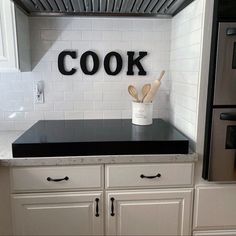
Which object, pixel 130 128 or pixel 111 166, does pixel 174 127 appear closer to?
pixel 130 128

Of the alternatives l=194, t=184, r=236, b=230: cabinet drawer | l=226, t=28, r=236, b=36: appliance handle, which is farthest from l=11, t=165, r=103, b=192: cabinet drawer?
l=226, t=28, r=236, b=36: appliance handle

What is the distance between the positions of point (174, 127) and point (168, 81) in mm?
382

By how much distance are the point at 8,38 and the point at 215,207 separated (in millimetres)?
1541

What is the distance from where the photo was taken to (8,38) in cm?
143

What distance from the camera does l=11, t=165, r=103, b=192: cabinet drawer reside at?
1294mm

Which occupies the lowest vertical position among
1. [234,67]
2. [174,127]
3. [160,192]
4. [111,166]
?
[160,192]

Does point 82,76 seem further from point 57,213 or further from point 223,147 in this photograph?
point 223,147

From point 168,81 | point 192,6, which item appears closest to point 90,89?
point 168,81

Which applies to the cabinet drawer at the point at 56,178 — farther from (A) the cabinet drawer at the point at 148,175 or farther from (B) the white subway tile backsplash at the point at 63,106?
(B) the white subway tile backsplash at the point at 63,106

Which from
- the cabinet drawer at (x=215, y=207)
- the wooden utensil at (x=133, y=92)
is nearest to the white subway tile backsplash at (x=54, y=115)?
the wooden utensil at (x=133, y=92)

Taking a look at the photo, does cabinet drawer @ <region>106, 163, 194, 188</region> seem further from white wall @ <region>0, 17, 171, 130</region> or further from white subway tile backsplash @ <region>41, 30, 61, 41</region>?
white subway tile backsplash @ <region>41, 30, 61, 41</region>

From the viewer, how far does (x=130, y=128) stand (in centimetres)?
163

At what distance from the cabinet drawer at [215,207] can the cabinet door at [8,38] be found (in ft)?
4.27

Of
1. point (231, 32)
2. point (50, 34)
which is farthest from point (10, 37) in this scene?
point (231, 32)
